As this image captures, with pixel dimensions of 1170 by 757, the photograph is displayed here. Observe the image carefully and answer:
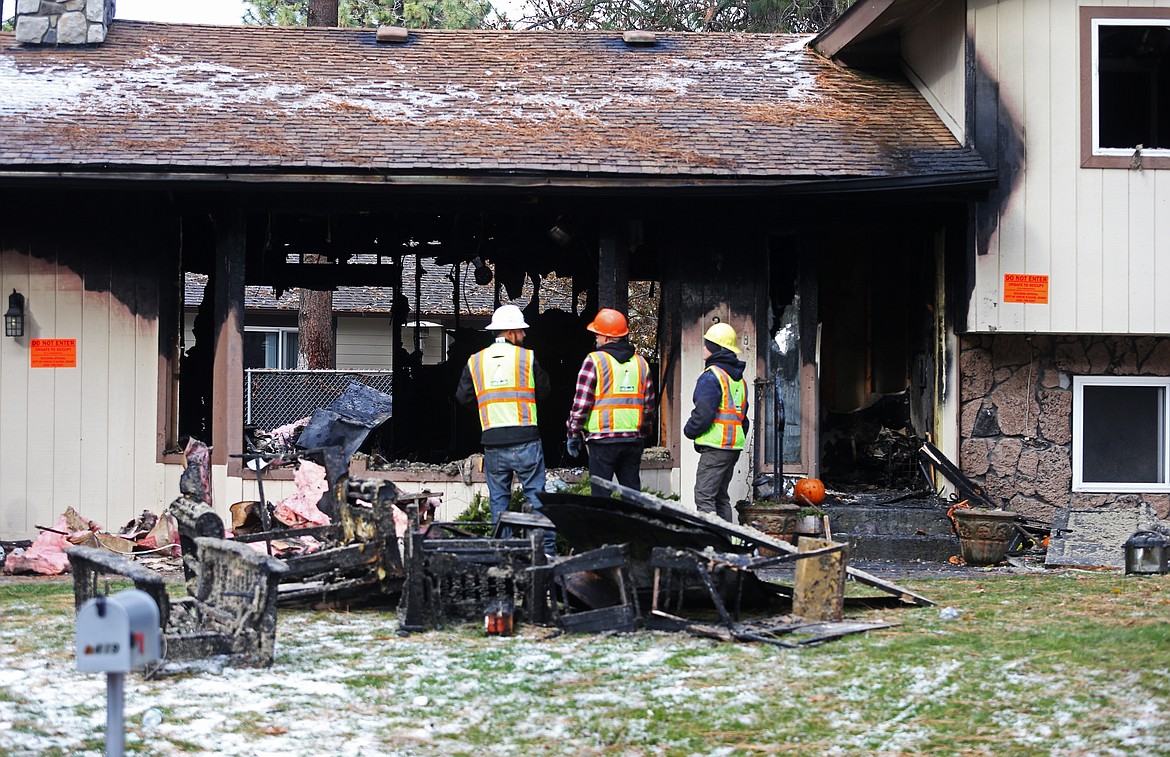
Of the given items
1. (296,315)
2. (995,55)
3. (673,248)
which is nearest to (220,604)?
(673,248)

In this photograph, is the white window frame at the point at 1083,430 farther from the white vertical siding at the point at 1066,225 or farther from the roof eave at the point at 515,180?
the roof eave at the point at 515,180

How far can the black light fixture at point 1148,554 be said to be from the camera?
1048 centimetres

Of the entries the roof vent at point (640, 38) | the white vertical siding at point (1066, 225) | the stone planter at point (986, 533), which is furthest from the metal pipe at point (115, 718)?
the roof vent at point (640, 38)

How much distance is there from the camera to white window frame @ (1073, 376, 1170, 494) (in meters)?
12.5

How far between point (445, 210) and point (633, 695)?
23.1 feet

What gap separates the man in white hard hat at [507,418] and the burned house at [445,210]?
2.20 metres

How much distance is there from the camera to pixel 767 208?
41.6 ft

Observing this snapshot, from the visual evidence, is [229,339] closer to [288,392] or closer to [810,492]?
[810,492]

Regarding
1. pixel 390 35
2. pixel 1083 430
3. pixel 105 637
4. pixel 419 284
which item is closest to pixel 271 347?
pixel 419 284

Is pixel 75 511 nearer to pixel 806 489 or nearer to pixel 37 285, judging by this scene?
pixel 37 285

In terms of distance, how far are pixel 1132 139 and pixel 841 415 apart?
398 cm

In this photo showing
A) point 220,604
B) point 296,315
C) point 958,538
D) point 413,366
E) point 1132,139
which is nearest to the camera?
point 220,604

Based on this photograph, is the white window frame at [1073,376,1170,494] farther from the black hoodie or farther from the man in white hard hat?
the man in white hard hat

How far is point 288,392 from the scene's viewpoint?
23.2m
